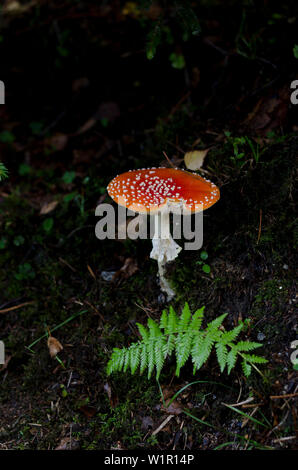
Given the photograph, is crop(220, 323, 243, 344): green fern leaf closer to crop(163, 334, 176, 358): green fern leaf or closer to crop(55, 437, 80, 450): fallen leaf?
crop(163, 334, 176, 358): green fern leaf

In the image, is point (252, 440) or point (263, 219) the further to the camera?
point (263, 219)

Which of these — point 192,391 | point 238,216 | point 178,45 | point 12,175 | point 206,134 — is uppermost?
point 178,45

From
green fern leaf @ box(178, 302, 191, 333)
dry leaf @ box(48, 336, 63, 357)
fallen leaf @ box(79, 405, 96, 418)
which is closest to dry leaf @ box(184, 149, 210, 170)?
green fern leaf @ box(178, 302, 191, 333)

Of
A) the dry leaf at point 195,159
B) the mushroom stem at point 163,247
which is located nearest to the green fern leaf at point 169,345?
the mushroom stem at point 163,247

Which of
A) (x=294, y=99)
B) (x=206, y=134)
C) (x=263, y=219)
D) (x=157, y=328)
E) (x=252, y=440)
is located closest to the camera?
(x=252, y=440)

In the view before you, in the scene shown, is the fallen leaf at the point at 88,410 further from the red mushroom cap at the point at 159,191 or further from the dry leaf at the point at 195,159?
the dry leaf at the point at 195,159

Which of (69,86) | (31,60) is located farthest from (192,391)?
(31,60)

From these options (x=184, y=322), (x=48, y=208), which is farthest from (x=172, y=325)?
(x=48, y=208)

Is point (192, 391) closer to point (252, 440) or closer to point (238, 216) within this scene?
point (252, 440)
